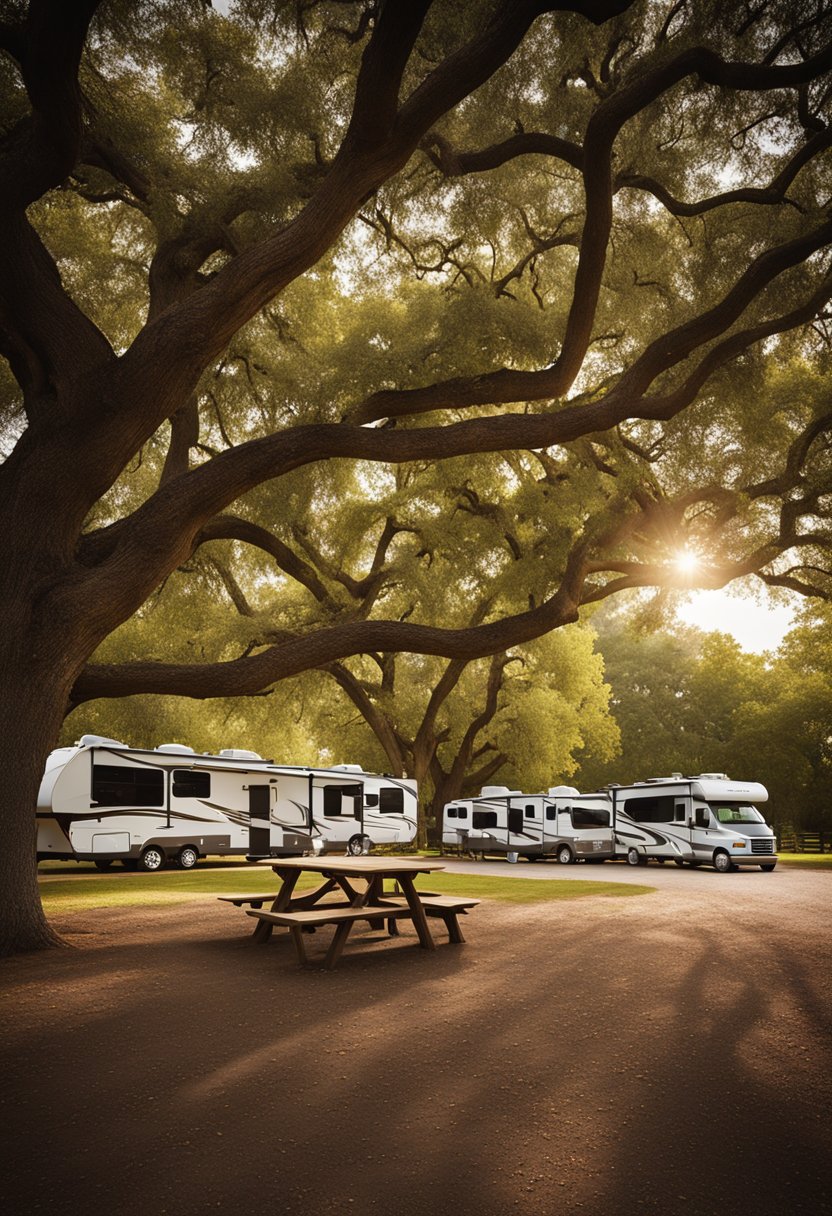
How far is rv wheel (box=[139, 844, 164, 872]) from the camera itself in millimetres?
20891

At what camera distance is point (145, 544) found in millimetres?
9258

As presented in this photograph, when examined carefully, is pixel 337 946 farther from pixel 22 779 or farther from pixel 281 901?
pixel 22 779

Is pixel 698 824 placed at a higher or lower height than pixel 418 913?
higher

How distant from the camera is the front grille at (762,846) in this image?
2439cm

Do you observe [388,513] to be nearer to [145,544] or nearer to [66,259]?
[66,259]

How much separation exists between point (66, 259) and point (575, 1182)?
14802 millimetres

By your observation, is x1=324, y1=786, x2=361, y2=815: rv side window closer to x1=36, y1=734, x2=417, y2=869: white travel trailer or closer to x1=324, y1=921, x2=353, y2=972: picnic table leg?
x1=36, y1=734, x2=417, y2=869: white travel trailer

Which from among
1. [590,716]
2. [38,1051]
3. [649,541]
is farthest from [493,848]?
[38,1051]

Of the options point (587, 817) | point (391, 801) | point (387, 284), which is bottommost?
point (587, 817)

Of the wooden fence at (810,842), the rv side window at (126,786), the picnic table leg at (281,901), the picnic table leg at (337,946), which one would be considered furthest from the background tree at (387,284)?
the wooden fence at (810,842)

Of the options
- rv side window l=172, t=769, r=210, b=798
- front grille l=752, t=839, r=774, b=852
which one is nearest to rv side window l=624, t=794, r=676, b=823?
front grille l=752, t=839, r=774, b=852

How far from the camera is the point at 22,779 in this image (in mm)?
8727

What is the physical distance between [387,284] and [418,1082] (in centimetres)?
1576

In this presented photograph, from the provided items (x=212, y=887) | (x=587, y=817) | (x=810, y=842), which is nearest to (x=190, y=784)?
(x=212, y=887)
